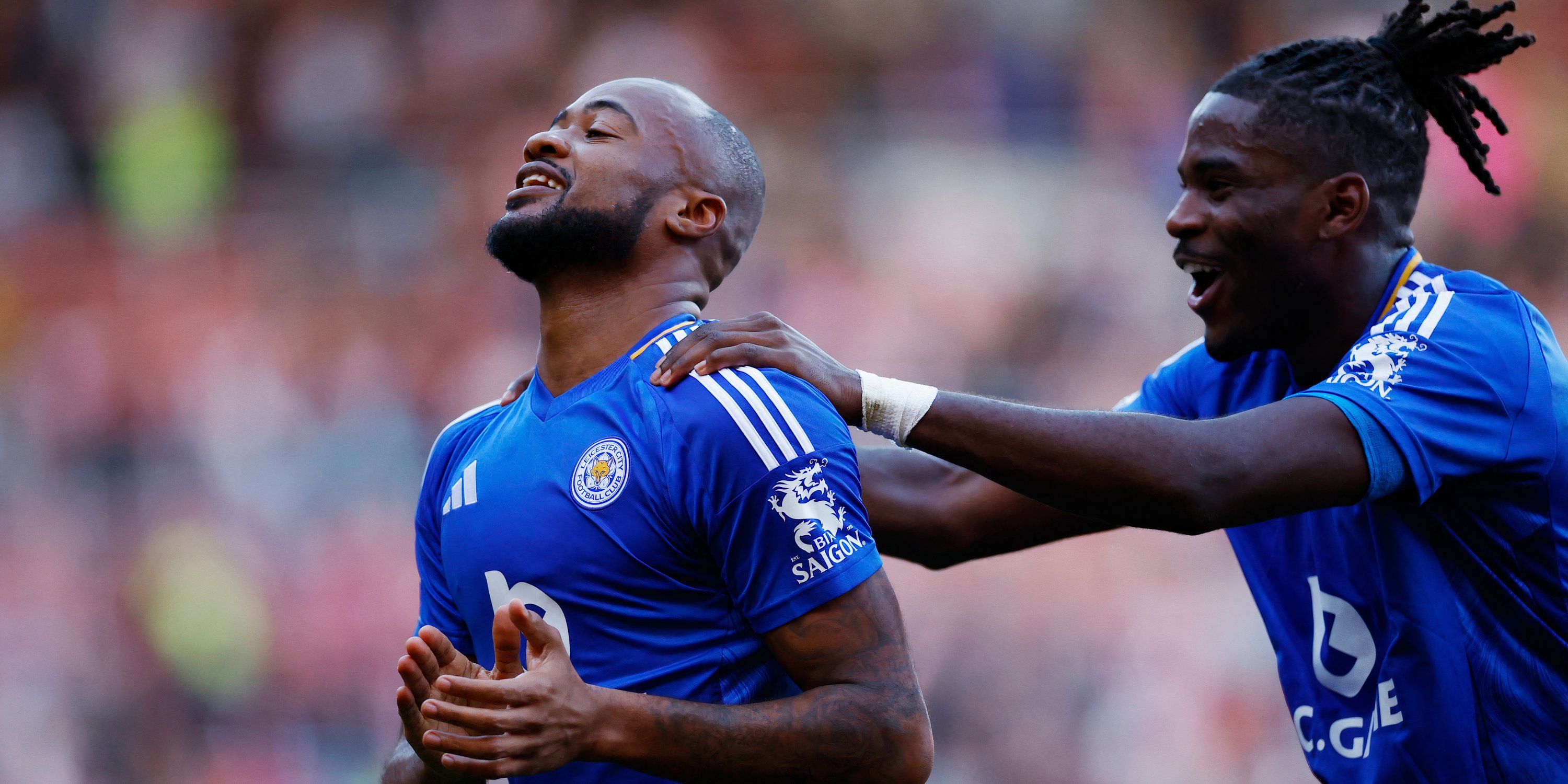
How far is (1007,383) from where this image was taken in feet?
31.4

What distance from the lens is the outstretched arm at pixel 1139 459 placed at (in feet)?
9.91

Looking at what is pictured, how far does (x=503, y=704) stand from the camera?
2.31 metres

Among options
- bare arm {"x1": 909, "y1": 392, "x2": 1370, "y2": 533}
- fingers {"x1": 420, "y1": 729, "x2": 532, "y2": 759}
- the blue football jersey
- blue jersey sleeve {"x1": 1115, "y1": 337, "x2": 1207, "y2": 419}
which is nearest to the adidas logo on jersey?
the blue football jersey

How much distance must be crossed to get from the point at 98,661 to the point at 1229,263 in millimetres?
8643

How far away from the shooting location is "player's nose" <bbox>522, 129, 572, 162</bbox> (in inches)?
127

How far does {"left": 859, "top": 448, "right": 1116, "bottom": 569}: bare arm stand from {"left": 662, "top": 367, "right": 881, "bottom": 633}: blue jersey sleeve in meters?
1.21

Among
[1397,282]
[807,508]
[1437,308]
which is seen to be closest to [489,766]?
[807,508]

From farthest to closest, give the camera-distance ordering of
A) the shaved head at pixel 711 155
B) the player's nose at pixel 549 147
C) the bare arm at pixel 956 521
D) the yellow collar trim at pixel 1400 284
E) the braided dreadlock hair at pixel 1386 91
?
the bare arm at pixel 956 521 < the braided dreadlock hair at pixel 1386 91 < the yellow collar trim at pixel 1400 284 < the shaved head at pixel 711 155 < the player's nose at pixel 549 147

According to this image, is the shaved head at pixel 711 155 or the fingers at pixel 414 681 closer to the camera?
the fingers at pixel 414 681

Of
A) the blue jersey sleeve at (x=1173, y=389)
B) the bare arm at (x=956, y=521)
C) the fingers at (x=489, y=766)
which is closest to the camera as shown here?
the fingers at (x=489, y=766)

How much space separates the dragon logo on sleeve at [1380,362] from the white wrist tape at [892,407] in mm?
992

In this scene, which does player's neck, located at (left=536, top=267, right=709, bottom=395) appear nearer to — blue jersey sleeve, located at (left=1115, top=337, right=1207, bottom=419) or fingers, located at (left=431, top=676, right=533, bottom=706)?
fingers, located at (left=431, top=676, right=533, bottom=706)

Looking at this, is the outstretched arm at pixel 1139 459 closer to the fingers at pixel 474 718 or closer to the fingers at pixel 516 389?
the fingers at pixel 516 389

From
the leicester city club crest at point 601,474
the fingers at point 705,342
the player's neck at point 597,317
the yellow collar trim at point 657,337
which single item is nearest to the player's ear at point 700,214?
the player's neck at point 597,317
